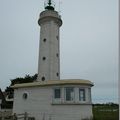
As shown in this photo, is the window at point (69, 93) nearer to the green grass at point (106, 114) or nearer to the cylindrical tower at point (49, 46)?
the green grass at point (106, 114)

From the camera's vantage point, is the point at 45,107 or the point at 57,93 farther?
the point at 45,107

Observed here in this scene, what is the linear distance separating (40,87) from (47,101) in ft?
3.97

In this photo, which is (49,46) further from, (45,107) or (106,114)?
(106,114)

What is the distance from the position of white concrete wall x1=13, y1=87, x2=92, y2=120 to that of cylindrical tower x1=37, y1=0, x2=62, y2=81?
3.82m

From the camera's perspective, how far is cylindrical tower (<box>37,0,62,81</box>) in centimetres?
2091

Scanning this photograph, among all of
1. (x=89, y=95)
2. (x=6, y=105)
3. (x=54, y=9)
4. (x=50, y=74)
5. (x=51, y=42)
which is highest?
(x=54, y=9)

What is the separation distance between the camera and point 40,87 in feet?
54.8

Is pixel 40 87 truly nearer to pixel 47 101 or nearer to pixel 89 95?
pixel 47 101

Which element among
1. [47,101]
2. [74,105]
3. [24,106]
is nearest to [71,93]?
[74,105]

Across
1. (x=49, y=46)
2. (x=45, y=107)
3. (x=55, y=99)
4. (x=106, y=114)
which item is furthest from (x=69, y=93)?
(x=106, y=114)

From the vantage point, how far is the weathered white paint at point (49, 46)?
2092 cm

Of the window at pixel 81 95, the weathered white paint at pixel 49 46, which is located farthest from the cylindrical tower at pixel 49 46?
the window at pixel 81 95

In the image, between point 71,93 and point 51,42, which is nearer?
point 71,93

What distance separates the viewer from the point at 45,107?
16328mm
